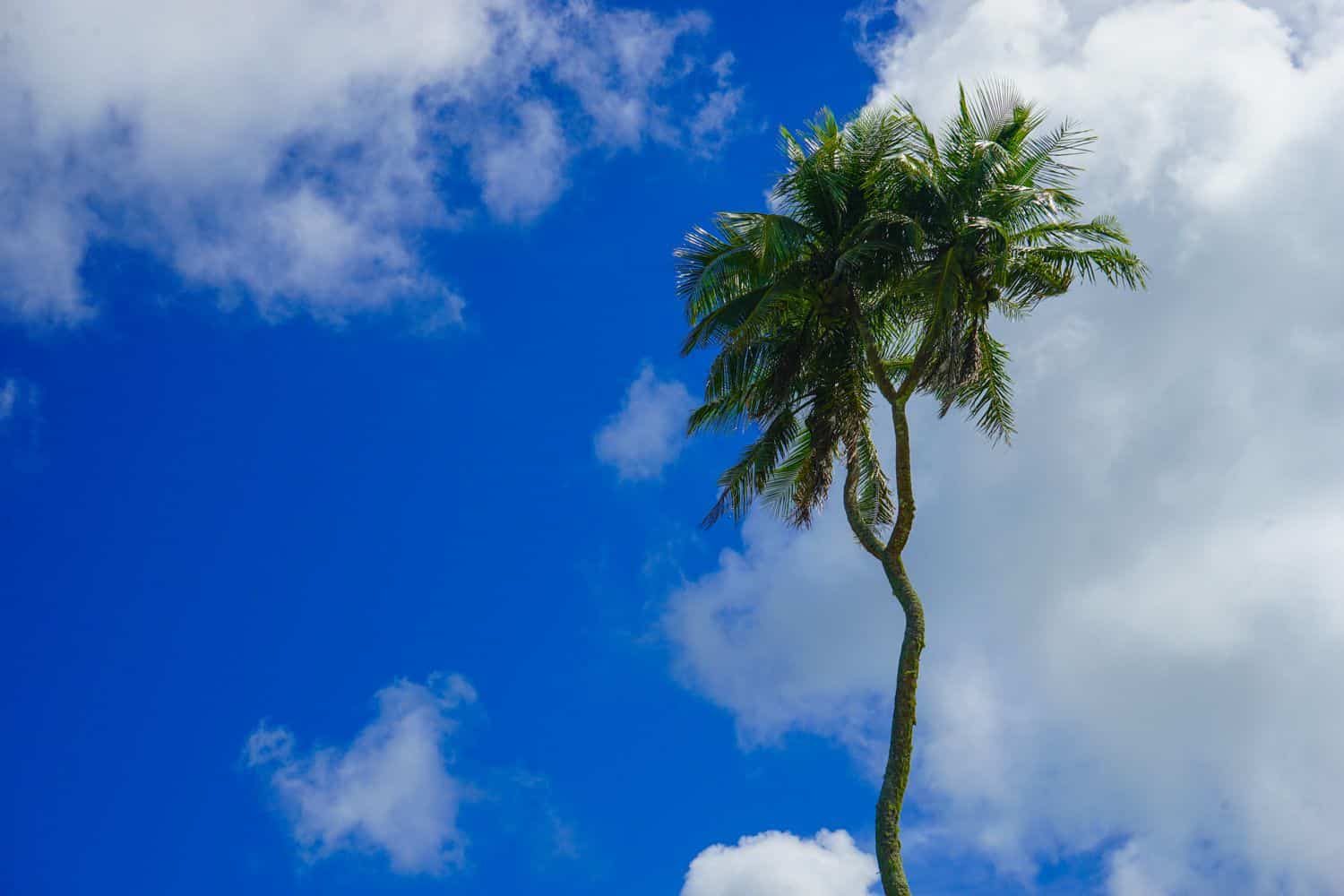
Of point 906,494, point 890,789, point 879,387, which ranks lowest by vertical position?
point 890,789

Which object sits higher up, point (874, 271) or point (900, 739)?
point (874, 271)

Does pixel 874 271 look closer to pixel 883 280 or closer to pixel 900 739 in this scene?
pixel 883 280

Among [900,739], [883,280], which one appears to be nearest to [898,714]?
[900,739]

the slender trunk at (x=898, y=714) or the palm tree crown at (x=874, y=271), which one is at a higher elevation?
the palm tree crown at (x=874, y=271)

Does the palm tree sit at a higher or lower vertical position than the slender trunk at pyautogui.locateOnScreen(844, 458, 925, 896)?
higher

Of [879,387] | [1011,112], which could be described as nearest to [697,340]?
[879,387]

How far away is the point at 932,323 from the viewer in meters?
21.5

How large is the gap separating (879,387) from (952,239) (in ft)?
9.56

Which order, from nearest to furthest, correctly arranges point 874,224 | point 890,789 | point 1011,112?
point 890,789 < point 874,224 < point 1011,112

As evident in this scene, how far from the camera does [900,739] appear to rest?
19.8 metres

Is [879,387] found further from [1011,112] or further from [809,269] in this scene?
[1011,112]

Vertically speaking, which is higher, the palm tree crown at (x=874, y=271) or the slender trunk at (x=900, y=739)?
the palm tree crown at (x=874, y=271)

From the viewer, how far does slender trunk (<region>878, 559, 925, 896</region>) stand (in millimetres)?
18594

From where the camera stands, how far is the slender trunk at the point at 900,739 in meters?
18.6
